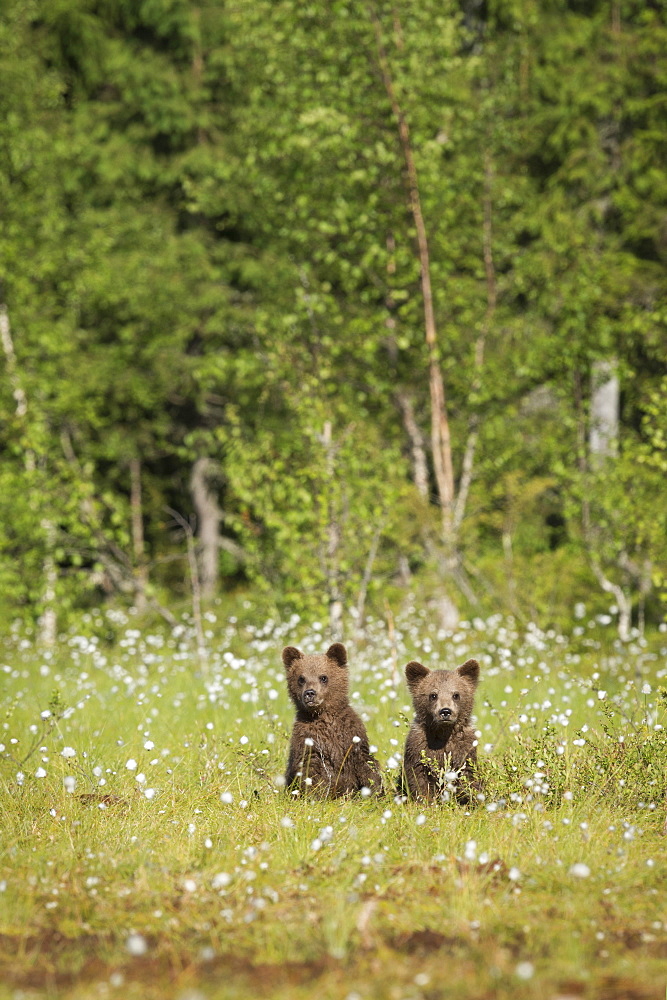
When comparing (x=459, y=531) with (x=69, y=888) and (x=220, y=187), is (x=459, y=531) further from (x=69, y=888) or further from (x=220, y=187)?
(x=69, y=888)

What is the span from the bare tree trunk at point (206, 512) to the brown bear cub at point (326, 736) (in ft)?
42.3

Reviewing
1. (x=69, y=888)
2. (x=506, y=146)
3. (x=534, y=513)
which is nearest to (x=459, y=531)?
(x=534, y=513)

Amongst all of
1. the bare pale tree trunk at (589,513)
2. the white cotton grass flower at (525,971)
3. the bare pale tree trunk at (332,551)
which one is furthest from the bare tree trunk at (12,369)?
the white cotton grass flower at (525,971)

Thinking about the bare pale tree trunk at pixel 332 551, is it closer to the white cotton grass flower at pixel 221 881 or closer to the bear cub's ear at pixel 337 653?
the bear cub's ear at pixel 337 653

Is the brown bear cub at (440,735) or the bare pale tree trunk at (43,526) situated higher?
the bare pale tree trunk at (43,526)

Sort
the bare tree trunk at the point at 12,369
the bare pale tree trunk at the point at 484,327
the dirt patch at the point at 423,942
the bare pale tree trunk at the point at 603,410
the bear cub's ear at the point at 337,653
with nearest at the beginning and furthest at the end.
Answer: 1. the dirt patch at the point at 423,942
2. the bear cub's ear at the point at 337,653
3. the bare pale tree trunk at the point at 603,410
4. the bare pale tree trunk at the point at 484,327
5. the bare tree trunk at the point at 12,369

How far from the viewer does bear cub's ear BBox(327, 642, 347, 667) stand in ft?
22.6

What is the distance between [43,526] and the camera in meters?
15.6

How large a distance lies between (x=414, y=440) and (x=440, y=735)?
33.8ft

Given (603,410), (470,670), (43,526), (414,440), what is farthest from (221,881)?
(603,410)

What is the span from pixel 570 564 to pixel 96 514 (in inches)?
277

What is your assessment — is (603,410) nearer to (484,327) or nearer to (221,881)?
(484,327)

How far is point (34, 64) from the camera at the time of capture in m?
18.2

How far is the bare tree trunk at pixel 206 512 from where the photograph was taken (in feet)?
64.8
